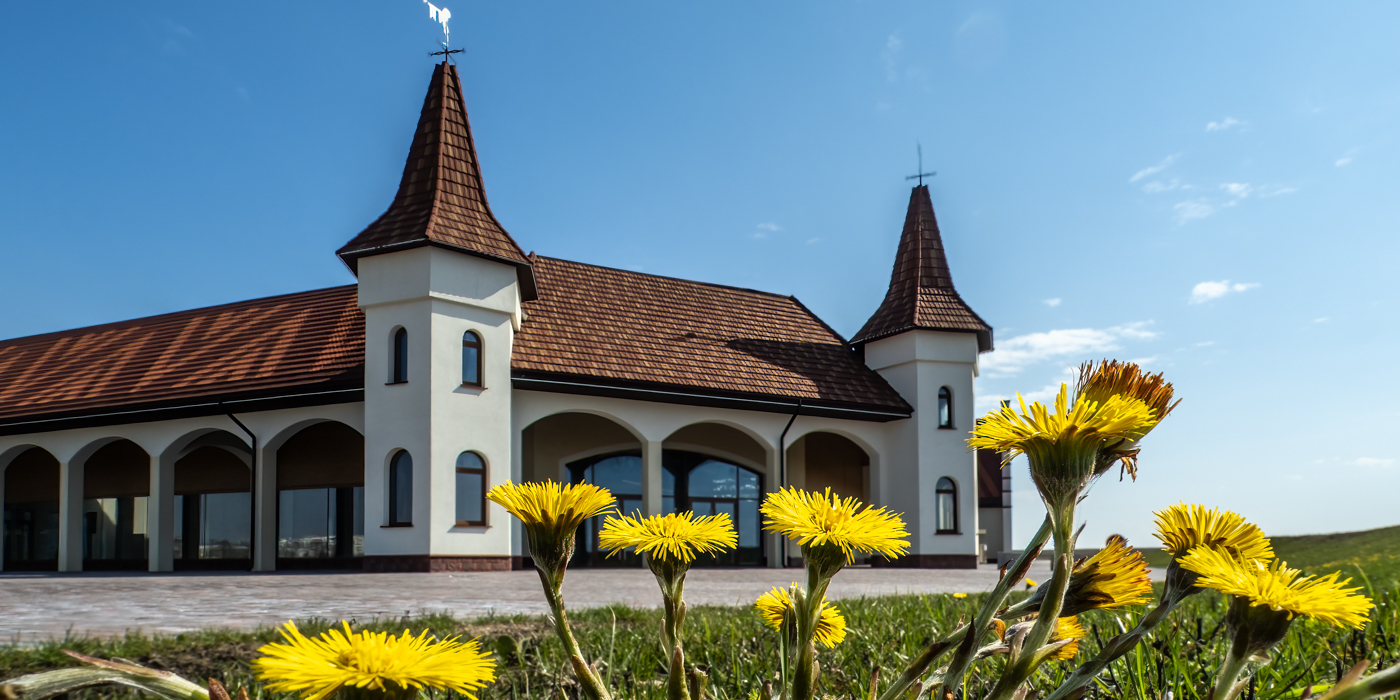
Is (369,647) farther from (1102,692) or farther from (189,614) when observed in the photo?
(189,614)

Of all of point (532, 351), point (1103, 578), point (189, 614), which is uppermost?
point (532, 351)

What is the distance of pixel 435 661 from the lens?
62 centimetres

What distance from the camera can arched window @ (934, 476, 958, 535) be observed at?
22.5m

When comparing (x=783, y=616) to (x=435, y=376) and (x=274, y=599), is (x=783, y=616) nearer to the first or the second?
(x=274, y=599)

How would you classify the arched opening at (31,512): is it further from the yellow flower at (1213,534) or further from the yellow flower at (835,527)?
the yellow flower at (1213,534)

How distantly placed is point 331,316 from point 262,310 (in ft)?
8.86

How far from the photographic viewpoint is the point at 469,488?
1734 centimetres

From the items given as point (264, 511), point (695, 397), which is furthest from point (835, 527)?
point (264, 511)

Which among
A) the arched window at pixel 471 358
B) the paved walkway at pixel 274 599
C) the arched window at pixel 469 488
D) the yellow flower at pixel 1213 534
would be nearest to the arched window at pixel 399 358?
the arched window at pixel 471 358

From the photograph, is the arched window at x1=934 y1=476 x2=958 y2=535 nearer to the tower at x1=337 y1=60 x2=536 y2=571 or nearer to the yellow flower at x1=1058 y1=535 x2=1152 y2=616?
the tower at x1=337 y1=60 x2=536 y2=571

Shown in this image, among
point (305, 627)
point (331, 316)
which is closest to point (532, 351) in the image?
point (331, 316)

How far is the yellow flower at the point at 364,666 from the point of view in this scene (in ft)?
1.89

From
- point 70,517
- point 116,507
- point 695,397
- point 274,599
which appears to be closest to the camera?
point 274,599

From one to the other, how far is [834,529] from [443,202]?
59.2ft
